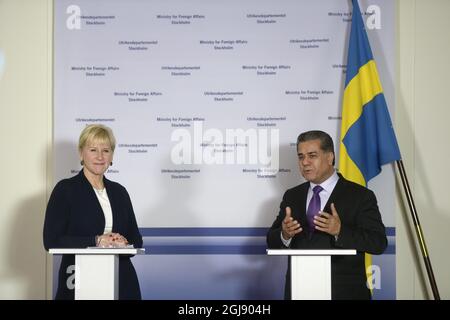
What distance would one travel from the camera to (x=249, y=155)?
20.1 feet

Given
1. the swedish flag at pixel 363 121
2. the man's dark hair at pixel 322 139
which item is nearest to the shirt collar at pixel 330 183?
the man's dark hair at pixel 322 139

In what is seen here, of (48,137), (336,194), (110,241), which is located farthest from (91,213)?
(48,137)

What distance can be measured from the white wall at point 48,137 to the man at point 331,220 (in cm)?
132

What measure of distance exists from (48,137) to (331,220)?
2.82 metres

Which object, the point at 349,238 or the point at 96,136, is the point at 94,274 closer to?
the point at 96,136

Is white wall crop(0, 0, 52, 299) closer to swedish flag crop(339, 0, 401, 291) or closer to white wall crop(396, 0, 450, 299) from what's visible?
swedish flag crop(339, 0, 401, 291)

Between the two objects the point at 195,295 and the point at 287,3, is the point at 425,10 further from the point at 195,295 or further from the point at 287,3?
the point at 195,295

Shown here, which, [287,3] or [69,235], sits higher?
[287,3]

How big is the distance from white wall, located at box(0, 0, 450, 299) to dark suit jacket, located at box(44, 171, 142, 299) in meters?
1.54

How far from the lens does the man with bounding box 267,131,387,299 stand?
14.7ft

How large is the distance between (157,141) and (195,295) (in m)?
1.29
